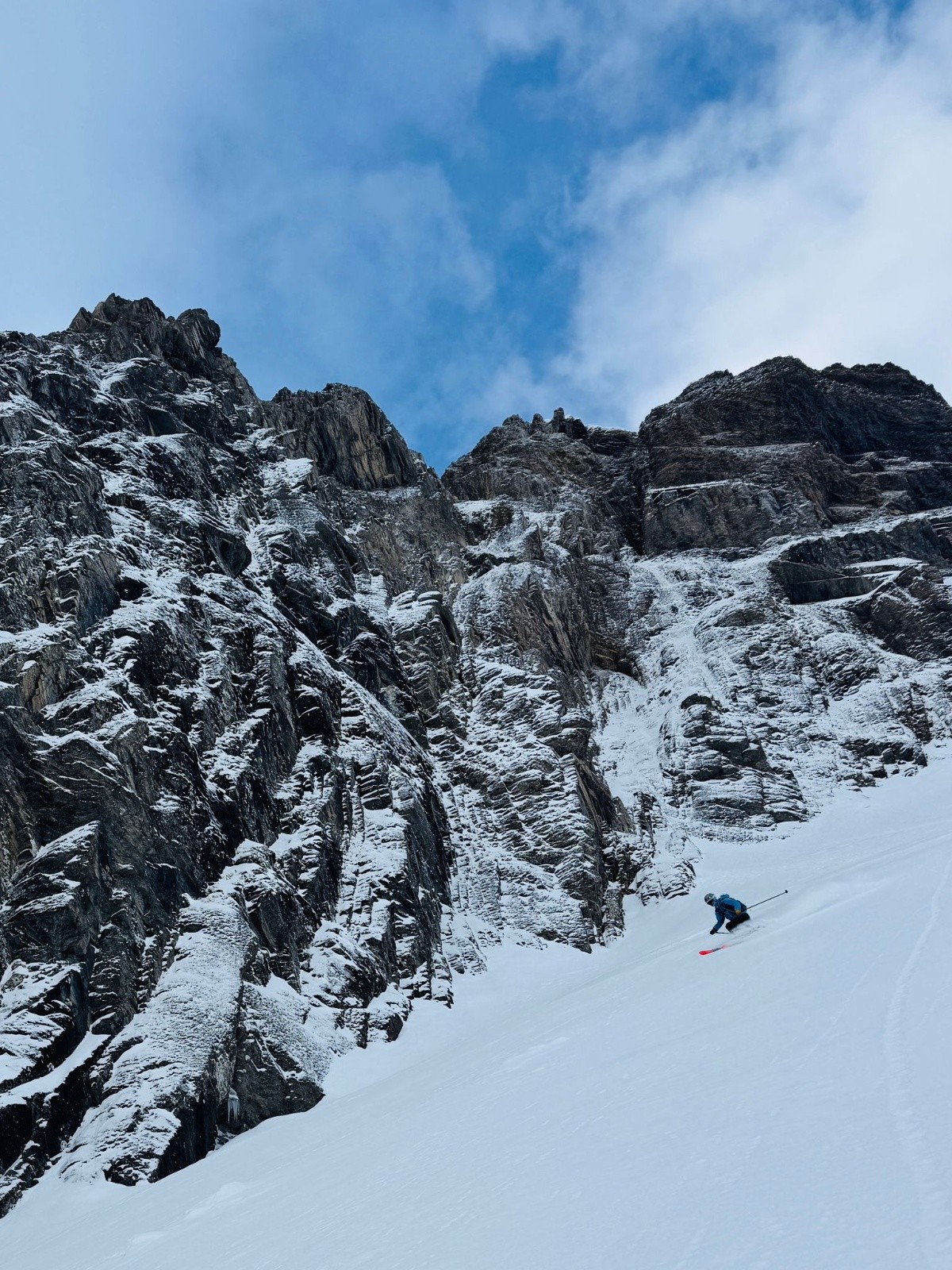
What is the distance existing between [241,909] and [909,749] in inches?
1505

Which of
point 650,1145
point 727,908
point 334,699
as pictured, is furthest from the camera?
point 334,699

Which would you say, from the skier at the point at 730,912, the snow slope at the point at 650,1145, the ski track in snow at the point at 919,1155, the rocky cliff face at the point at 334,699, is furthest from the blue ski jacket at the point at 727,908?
the ski track in snow at the point at 919,1155

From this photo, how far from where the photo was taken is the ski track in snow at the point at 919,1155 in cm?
426

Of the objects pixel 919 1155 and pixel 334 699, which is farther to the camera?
pixel 334 699

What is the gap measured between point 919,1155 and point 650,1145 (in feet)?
8.25

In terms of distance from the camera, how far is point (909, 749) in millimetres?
49344

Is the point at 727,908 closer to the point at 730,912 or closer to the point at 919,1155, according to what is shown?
the point at 730,912

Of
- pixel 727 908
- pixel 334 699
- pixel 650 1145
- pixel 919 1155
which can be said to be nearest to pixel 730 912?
pixel 727 908

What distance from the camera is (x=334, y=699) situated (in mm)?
38062

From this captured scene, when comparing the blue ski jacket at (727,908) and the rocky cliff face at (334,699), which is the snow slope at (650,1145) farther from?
the rocky cliff face at (334,699)

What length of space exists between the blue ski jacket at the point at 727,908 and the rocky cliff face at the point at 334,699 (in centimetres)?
1123

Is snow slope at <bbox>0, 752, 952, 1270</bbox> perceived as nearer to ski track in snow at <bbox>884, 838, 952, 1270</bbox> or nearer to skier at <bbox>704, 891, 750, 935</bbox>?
ski track in snow at <bbox>884, 838, 952, 1270</bbox>

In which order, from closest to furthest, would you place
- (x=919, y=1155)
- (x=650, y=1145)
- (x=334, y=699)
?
(x=919, y=1155) < (x=650, y=1145) < (x=334, y=699)

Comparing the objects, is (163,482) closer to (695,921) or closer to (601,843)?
(601,843)
